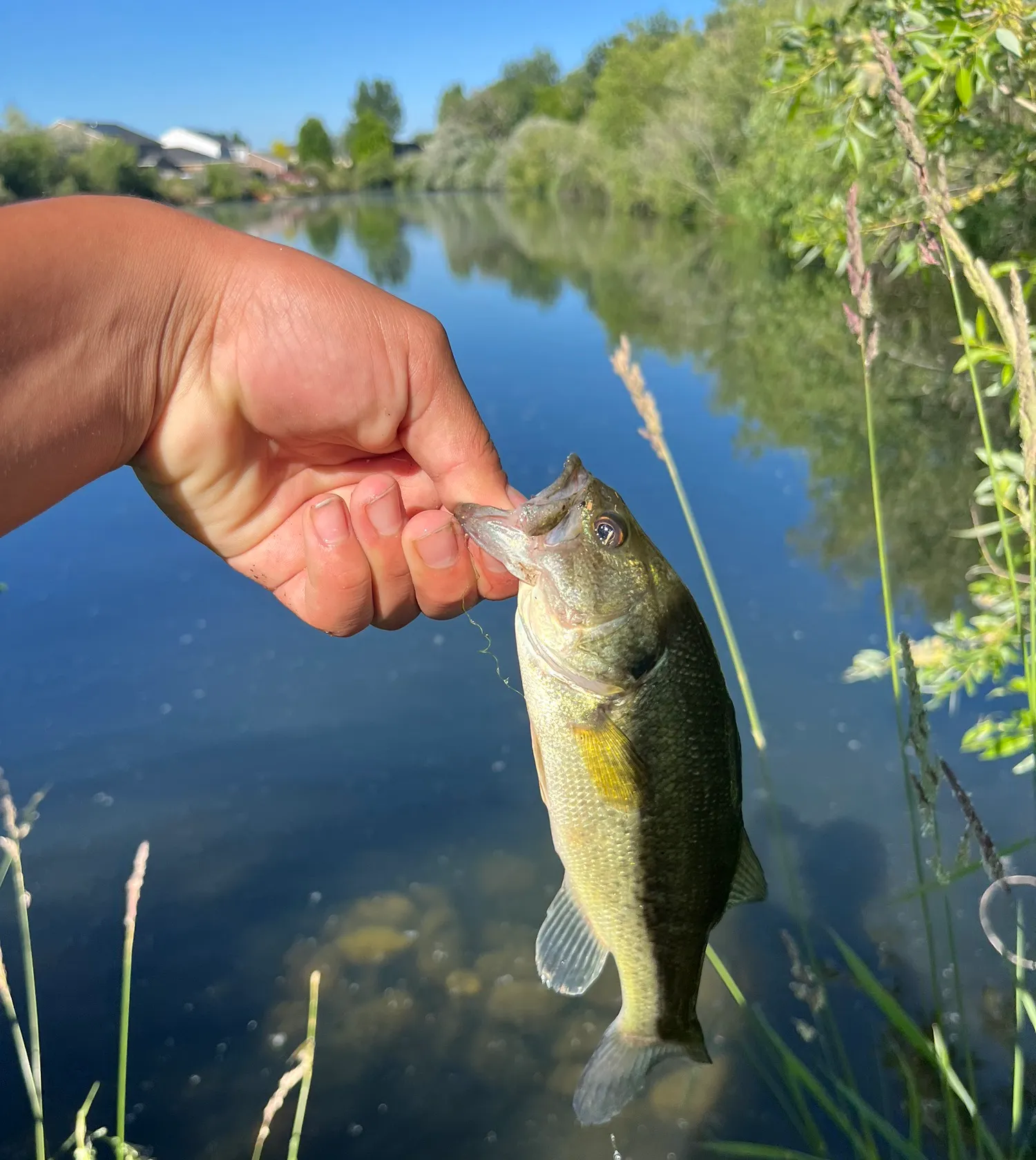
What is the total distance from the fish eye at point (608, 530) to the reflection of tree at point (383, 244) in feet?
64.1

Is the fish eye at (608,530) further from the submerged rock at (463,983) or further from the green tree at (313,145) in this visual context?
the green tree at (313,145)

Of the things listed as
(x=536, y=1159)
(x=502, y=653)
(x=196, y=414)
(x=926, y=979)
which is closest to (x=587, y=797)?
(x=196, y=414)

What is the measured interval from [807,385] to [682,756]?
10878mm

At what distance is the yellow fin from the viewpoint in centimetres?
179

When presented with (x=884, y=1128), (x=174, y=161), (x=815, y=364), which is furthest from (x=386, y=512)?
(x=174, y=161)

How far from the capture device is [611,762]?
179cm

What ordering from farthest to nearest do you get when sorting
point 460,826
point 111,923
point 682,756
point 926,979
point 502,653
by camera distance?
1. point 502,653
2. point 460,826
3. point 111,923
4. point 926,979
5. point 682,756

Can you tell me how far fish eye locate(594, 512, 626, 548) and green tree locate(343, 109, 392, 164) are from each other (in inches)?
3668

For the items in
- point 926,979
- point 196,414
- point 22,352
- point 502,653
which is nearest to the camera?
point 22,352

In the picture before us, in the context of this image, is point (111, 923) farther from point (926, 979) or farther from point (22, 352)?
point (926, 979)

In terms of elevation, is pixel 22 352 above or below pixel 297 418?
above

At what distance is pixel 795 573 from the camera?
6969mm

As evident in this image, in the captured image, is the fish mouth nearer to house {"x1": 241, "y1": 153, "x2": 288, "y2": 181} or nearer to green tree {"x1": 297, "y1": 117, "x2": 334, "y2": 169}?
house {"x1": 241, "y1": 153, "x2": 288, "y2": 181}

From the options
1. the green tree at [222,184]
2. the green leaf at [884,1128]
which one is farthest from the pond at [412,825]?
the green tree at [222,184]
